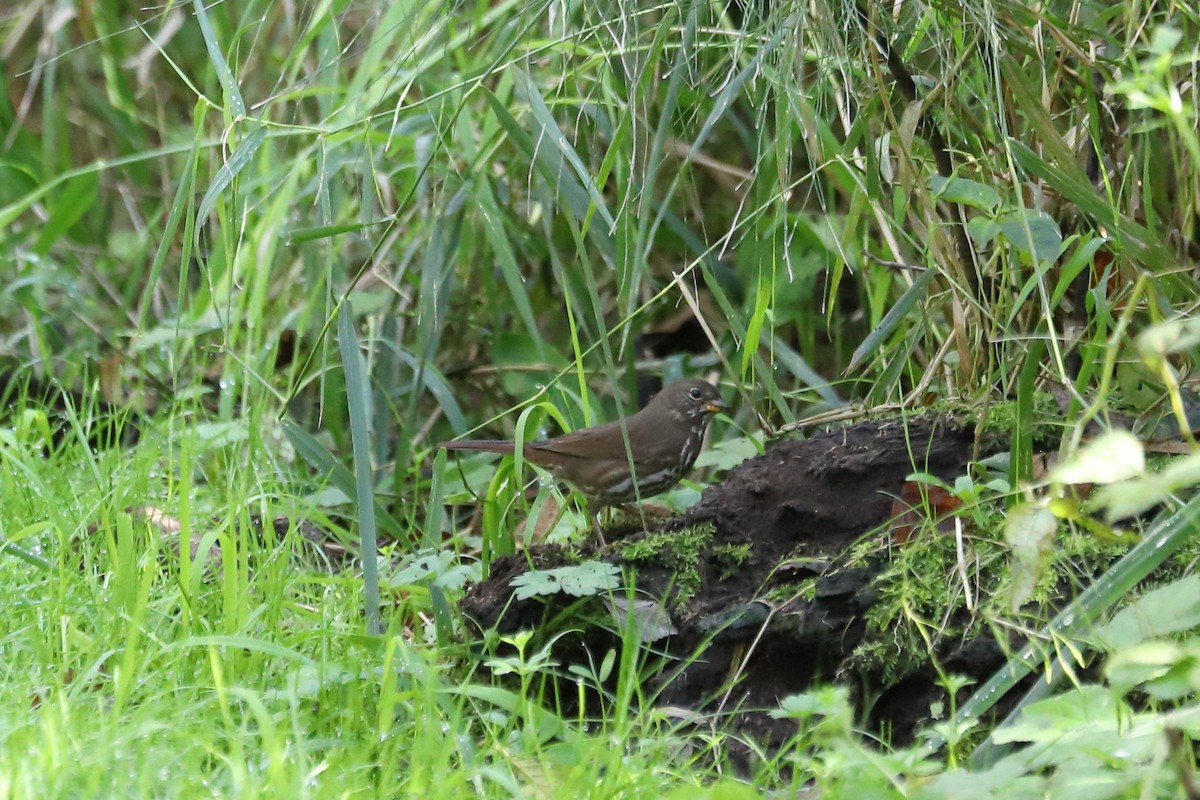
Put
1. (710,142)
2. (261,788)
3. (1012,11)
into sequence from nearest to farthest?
(261,788)
(1012,11)
(710,142)

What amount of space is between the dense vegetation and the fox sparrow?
0.40ft

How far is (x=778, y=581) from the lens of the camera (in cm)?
259

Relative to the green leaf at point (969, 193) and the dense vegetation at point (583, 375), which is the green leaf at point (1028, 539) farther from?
the green leaf at point (969, 193)

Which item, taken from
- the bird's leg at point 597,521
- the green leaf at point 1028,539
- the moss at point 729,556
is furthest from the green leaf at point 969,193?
the bird's leg at point 597,521

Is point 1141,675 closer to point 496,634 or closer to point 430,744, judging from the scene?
point 430,744

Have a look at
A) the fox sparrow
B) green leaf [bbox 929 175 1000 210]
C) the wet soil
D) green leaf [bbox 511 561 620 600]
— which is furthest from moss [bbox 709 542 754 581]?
green leaf [bbox 929 175 1000 210]

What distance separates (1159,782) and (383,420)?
279 centimetres

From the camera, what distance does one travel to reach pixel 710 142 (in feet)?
15.9

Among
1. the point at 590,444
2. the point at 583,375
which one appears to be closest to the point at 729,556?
the point at 583,375

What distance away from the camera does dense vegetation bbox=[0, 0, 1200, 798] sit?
190 centimetres

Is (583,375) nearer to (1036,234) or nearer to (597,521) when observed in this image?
(597,521)

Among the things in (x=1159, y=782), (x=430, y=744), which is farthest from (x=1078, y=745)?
(x=430, y=744)

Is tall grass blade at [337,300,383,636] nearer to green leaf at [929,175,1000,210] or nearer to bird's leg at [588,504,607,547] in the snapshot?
bird's leg at [588,504,607,547]

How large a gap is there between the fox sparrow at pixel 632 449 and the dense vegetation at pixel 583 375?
0.40 feet
